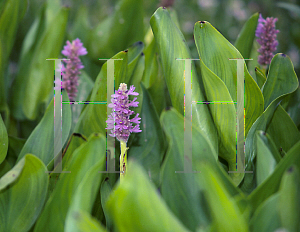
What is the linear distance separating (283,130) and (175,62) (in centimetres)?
24

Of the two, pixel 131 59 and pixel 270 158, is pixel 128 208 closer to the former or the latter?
pixel 270 158

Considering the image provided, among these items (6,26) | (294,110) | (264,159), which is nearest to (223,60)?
(264,159)

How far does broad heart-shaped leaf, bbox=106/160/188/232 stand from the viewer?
0.24m

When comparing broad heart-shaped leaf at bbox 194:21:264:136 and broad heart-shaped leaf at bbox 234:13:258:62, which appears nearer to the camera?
broad heart-shaped leaf at bbox 194:21:264:136

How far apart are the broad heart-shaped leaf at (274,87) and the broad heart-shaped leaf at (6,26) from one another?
55 centimetres

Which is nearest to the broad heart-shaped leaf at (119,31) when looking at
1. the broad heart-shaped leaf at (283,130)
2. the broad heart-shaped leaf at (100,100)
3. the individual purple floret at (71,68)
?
the individual purple floret at (71,68)

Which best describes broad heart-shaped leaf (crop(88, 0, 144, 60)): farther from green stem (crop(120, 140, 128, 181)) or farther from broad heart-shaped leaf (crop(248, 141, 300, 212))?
broad heart-shaped leaf (crop(248, 141, 300, 212))

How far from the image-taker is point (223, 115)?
0.43 metres

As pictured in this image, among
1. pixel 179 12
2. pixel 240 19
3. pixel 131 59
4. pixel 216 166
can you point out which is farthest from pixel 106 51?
pixel 179 12

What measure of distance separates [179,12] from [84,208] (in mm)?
2315

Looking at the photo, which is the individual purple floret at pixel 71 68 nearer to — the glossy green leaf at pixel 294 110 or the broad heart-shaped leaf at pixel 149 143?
the broad heart-shaped leaf at pixel 149 143

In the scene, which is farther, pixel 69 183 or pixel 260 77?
pixel 260 77

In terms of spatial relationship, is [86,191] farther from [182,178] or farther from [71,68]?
[71,68]

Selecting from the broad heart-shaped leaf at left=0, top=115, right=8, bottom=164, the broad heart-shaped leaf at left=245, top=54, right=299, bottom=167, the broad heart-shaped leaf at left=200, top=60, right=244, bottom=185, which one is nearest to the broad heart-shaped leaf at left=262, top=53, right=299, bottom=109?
the broad heart-shaped leaf at left=245, top=54, right=299, bottom=167
